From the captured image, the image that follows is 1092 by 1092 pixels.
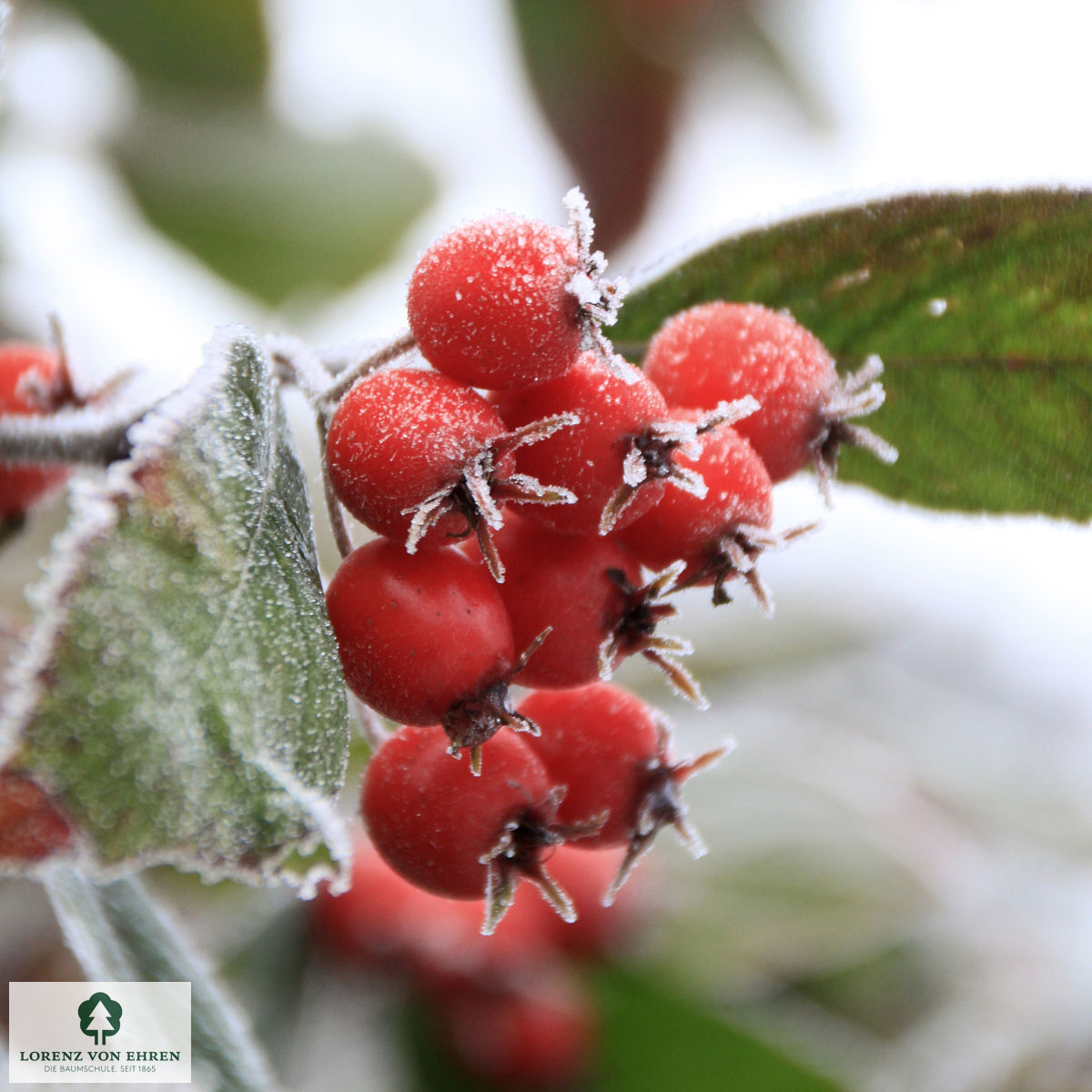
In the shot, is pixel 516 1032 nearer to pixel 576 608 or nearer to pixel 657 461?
pixel 576 608

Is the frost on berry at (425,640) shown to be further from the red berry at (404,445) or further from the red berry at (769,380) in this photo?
the red berry at (769,380)

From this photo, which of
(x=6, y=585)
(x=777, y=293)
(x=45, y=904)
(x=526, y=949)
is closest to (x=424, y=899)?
(x=526, y=949)

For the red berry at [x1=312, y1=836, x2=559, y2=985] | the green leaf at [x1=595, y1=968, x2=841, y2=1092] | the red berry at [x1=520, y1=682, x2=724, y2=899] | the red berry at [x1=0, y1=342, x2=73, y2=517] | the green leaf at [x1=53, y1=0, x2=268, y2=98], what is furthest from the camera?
the green leaf at [x1=53, y1=0, x2=268, y2=98]

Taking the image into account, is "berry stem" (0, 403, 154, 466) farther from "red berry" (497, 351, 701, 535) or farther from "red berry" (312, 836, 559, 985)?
"red berry" (312, 836, 559, 985)

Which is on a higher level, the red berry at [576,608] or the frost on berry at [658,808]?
the red berry at [576,608]

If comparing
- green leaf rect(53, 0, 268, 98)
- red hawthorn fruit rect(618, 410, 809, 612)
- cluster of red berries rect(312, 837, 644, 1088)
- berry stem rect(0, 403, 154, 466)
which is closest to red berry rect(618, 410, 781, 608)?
red hawthorn fruit rect(618, 410, 809, 612)

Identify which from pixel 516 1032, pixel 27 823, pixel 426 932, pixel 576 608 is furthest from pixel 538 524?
pixel 516 1032

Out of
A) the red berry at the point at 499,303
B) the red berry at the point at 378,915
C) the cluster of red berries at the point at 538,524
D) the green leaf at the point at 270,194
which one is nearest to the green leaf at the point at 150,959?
the cluster of red berries at the point at 538,524
